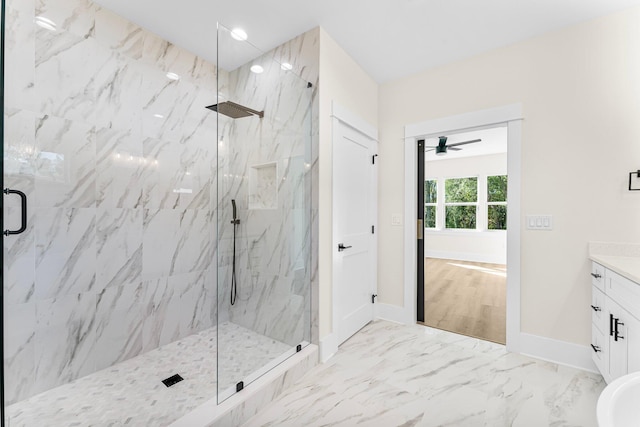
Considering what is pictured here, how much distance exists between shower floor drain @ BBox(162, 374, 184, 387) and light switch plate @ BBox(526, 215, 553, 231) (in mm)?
3039

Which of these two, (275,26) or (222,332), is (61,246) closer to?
(222,332)

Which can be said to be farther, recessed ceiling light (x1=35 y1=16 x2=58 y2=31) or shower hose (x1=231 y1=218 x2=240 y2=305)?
shower hose (x1=231 y1=218 x2=240 y2=305)

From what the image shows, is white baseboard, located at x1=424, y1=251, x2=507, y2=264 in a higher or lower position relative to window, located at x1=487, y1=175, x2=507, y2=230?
lower

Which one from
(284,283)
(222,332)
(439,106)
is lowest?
(222,332)

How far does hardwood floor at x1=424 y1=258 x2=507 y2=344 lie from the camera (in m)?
2.95

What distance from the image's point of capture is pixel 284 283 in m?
2.28

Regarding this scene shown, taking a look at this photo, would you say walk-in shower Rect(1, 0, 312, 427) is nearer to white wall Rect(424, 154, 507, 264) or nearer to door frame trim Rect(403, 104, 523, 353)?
door frame trim Rect(403, 104, 523, 353)

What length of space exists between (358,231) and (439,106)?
1.52m

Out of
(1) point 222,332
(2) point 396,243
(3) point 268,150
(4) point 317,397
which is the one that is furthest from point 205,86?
(4) point 317,397

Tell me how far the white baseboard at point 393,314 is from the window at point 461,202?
4913 mm

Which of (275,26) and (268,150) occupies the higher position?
(275,26)

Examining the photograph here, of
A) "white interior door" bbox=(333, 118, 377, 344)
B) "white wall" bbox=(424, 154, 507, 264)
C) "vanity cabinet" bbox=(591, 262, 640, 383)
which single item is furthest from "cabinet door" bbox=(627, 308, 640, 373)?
"white wall" bbox=(424, 154, 507, 264)

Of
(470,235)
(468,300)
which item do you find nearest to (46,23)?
(468,300)

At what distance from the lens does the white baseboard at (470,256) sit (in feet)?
21.4
